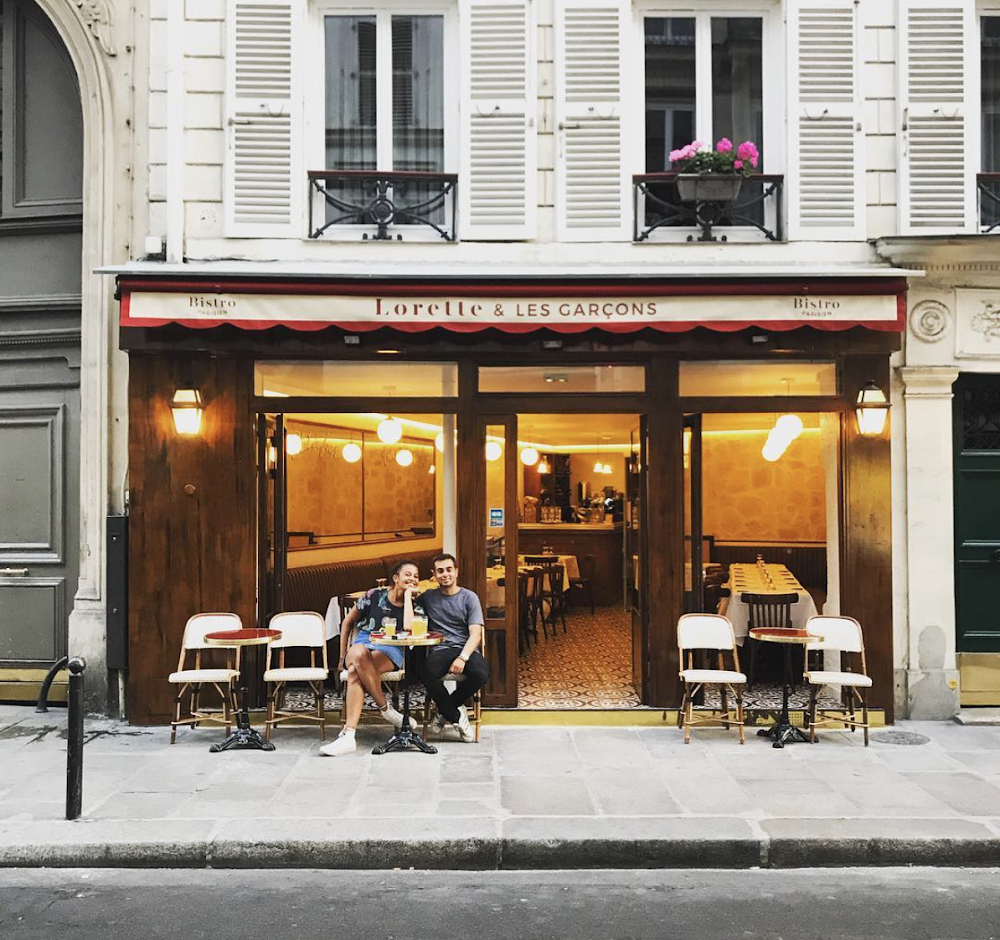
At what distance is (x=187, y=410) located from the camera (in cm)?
795

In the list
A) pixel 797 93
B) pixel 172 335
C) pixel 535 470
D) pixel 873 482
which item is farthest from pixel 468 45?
pixel 535 470

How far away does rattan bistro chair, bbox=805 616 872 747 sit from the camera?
7.48m

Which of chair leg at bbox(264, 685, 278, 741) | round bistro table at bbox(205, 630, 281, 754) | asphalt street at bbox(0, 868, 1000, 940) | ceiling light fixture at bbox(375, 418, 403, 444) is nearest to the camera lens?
asphalt street at bbox(0, 868, 1000, 940)

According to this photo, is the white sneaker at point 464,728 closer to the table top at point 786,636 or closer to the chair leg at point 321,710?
the chair leg at point 321,710

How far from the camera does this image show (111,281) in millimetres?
8266

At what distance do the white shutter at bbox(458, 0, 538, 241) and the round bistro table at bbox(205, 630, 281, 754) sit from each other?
3841 mm

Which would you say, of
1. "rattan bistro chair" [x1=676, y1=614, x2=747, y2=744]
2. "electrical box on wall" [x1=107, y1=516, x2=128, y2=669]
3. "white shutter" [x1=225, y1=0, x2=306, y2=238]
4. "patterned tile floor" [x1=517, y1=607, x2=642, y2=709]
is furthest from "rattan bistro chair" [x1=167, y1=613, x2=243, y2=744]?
"rattan bistro chair" [x1=676, y1=614, x2=747, y2=744]

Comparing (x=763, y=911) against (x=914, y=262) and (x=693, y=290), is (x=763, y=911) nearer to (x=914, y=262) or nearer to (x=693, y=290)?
(x=693, y=290)

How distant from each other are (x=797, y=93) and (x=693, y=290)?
2.19 m

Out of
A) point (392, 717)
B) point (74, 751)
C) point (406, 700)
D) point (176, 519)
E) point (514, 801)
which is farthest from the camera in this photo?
point (176, 519)

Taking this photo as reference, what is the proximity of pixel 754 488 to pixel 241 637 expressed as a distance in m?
9.33

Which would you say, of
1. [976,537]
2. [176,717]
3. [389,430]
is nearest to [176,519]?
[176,717]

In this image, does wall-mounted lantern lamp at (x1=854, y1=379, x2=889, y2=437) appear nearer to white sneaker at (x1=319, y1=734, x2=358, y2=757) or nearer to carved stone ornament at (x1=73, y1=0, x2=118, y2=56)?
white sneaker at (x1=319, y1=734, x2=358, y2=757)

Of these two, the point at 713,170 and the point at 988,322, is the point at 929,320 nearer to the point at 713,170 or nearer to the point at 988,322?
the point at 988,322
